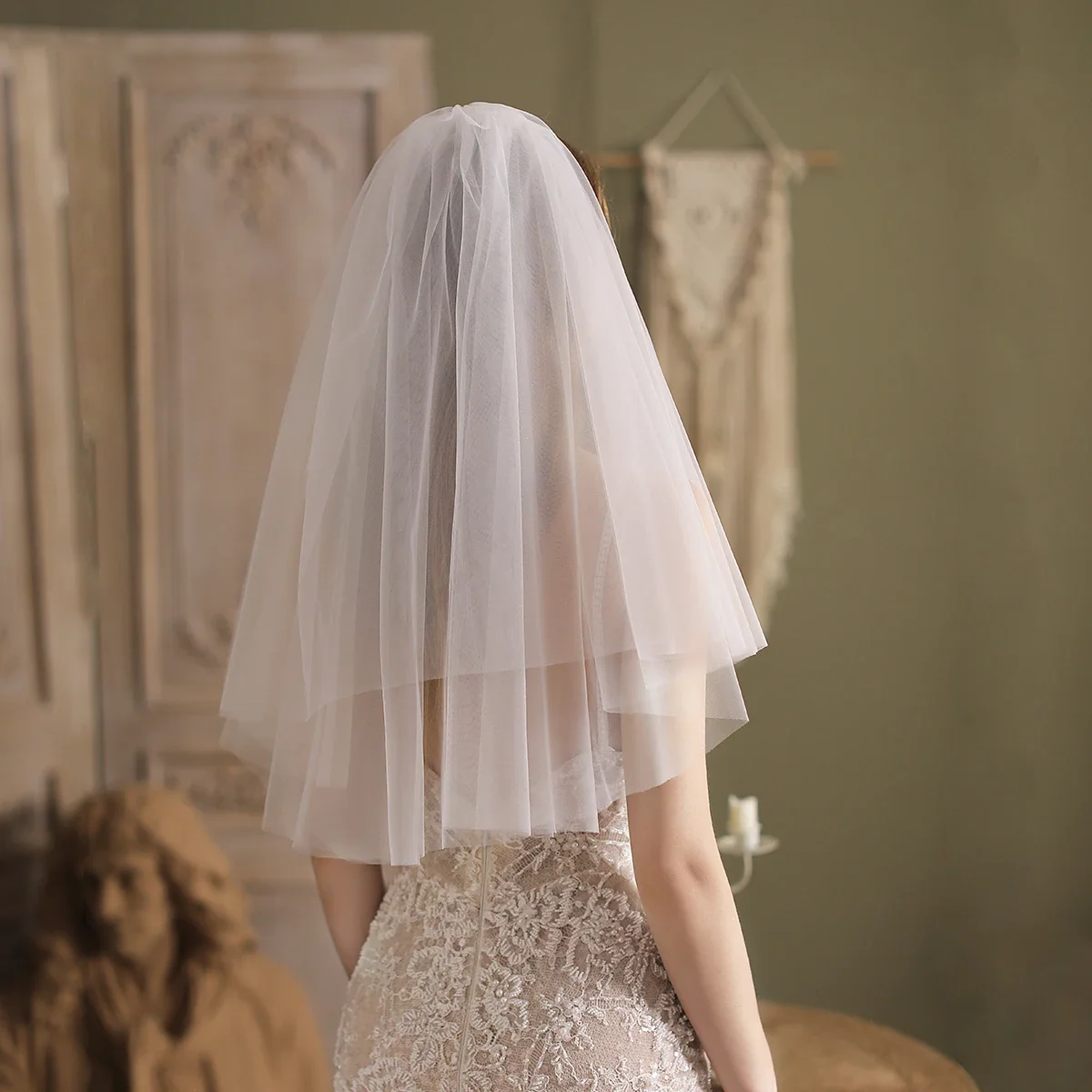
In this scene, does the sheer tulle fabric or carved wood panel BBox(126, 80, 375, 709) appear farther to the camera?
carved wood panel BBox(126, 80, 375, 709)

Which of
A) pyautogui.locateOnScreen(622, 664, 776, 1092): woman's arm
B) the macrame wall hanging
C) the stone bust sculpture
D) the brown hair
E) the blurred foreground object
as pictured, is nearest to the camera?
pyautogui.locateOnScreen(622, 664, 776, 1092): woman's arm

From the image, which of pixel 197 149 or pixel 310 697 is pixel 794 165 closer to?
pixel 197 149

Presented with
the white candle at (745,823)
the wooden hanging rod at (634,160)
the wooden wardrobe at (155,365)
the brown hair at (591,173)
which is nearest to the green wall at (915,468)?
the wooden hanging rod at (634,160)

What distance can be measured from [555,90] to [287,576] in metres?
1.80

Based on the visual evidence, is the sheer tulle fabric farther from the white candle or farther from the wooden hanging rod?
the wooden hanging rod

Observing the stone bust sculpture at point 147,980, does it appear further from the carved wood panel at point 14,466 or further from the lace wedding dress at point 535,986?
the lace wedding dress at point 535,986

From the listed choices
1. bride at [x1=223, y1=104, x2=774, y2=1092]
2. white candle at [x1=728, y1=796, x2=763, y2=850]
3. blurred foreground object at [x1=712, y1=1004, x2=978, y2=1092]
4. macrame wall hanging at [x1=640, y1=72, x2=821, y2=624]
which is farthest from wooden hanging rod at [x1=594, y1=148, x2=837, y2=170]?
blurred foreground object at [x1=712, y1=1004, x2=978, y2=1092]

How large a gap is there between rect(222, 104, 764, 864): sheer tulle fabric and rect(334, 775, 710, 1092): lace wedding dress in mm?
63

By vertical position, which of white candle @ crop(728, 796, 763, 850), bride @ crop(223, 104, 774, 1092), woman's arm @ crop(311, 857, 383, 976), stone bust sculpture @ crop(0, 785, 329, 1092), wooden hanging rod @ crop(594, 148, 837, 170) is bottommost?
stone bust sculpture @ crop(0, 785, 329, 1092)

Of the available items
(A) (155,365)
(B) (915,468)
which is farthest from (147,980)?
(B) (915,468)

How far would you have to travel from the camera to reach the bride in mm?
921

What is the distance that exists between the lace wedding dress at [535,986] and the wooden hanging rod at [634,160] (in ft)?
6.07

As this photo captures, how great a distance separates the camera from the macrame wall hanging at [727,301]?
250 cm

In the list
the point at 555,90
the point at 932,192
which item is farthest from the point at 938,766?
the point at 555,90
